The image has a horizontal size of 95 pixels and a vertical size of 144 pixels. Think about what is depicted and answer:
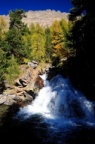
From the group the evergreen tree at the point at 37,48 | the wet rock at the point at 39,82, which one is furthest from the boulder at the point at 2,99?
the evergreen tree at the point at 37,48

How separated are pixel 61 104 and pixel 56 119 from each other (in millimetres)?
4517

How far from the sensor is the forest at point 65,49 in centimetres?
3014

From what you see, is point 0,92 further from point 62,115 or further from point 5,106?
point 62,115

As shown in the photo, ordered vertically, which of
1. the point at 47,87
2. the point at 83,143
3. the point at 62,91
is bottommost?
the point at 83,143

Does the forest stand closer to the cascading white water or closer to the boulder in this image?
the cascading white water

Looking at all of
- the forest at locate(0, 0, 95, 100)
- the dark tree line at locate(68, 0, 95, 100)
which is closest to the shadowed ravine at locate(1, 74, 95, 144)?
the dark tree line at locate(68, 0, 95, 100)

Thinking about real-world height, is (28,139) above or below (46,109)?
below

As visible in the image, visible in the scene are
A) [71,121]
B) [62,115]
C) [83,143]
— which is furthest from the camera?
[62,115]

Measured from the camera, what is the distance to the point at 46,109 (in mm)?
42531

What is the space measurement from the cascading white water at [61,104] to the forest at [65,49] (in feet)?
5.51

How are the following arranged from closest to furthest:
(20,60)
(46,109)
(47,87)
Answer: (46,109) → (47,87) → (20,60)

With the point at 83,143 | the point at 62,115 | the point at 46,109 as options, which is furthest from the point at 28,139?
the point at 46,109

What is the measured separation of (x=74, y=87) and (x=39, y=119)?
35.6ft

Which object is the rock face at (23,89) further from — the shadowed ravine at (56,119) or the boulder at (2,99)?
the shadowed ravine at (56,119)
